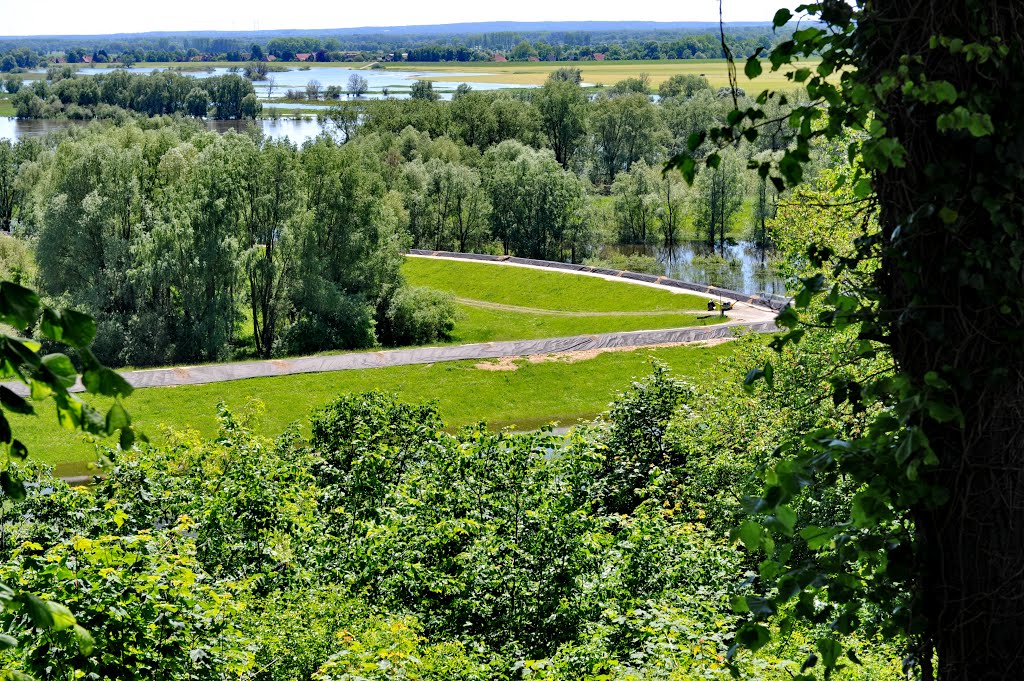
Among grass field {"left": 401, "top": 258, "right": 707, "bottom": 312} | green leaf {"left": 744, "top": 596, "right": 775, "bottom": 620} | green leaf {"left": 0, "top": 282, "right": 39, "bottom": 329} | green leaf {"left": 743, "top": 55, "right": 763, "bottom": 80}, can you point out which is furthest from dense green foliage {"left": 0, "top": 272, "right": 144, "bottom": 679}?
grass field {"left": 401, "top": 258, "right": 707, "bottom": 312}

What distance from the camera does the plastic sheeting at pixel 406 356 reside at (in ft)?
143

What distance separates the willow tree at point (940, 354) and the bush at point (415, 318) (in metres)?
51.7

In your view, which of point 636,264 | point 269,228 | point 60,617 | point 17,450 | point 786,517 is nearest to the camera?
point 60,617

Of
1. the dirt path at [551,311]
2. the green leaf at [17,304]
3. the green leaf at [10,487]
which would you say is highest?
the green leaf at [17,304]

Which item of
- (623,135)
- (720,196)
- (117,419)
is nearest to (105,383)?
(117,419)

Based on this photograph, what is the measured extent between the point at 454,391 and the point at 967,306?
40.1 meters

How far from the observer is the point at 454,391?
44.0 meters

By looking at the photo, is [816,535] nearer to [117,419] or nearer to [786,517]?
[786,517]

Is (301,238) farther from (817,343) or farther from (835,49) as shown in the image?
(835,49)

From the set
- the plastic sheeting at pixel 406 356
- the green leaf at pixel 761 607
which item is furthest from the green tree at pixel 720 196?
the green leaf at pixel 761 607

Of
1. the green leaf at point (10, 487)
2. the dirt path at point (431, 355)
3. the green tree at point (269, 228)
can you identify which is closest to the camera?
the green leaf at point (10, 487)

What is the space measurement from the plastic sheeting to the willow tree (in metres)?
40.7

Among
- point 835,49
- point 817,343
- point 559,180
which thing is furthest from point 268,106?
point 835,49

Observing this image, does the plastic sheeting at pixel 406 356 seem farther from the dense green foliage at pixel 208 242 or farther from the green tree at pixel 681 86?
the green tree at pixel 681 86
